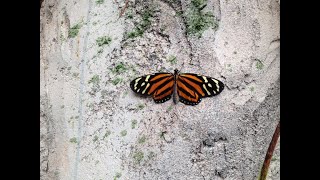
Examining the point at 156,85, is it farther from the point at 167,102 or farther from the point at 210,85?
the point at 210,85

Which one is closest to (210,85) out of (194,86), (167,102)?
(194,86)

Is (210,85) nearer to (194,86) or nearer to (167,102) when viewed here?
(194,86)

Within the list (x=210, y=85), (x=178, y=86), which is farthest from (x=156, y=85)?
(x=210, y=85)
